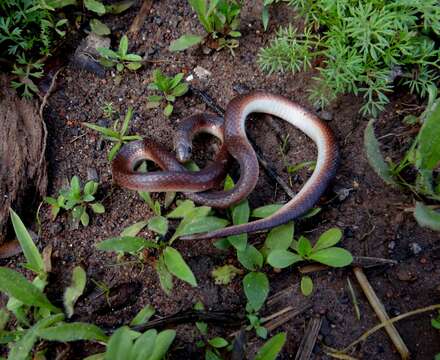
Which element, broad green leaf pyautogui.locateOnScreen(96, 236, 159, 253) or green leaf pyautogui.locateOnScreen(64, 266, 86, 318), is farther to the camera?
green leaf pyautogui.locateOnScreen(64, 266, 86, 318)

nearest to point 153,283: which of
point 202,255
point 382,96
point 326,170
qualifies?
point 202,255

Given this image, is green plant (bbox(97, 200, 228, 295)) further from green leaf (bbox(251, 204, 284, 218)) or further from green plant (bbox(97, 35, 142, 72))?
green plant (bbox(97, 35, 142, 72))

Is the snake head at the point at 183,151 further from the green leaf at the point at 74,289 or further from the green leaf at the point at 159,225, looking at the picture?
the green leaf at the point at 74,289

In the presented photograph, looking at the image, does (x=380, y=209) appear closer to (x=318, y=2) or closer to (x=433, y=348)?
(x=433, y=348)

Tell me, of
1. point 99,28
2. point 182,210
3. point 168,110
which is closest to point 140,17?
point 99,28

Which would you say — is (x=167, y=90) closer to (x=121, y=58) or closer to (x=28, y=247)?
(x=121, y=58)

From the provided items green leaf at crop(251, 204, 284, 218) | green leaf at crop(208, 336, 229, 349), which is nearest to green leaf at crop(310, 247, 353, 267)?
green leaf at crop(251, 204, 284, 218)
